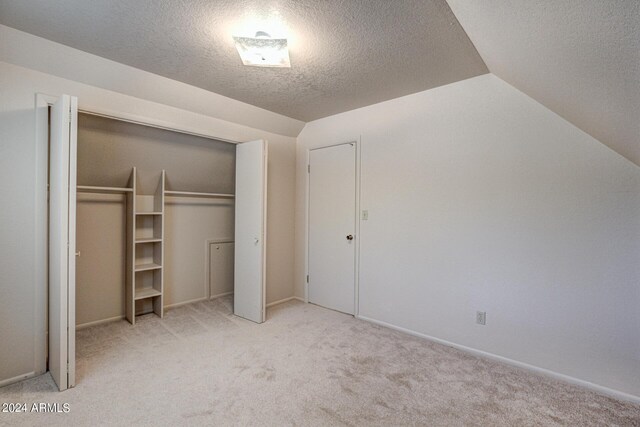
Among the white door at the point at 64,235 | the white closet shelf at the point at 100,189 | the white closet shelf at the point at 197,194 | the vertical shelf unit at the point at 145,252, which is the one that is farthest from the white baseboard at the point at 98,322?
the white closet shelf at the point at 197,194

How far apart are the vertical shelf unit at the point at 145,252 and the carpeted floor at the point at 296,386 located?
1.44 ft

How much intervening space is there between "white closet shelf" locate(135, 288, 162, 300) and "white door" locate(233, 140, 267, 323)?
2.86 ft

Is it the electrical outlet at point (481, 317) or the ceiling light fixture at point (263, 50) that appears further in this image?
the electrical outlet at point (481, 317)

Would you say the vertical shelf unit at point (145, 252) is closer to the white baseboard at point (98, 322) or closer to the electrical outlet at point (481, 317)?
the white baseboard at point (98, 322)

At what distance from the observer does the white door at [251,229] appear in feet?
10.5

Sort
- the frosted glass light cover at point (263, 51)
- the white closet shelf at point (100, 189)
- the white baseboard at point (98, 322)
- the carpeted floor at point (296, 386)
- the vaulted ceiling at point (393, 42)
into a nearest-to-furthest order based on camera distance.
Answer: the vaulted ceiling at point (393, 42) < the carpeted floor at point (296, 386) < the frosted glass light cover at point (263, 51) < the white closet shelf at point (100, 189) < the white baseboard at point (98, 322)

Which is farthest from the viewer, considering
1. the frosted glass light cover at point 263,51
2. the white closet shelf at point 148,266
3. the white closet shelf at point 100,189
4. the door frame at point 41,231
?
the white closet shelf at point 148,266

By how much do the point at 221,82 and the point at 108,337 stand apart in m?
2.61

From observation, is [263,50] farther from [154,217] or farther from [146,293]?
[146,293]

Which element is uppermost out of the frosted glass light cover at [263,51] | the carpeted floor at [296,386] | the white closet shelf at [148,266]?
the frosted glass light cover at [263,51]

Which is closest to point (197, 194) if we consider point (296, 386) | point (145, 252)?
point (145, 252)

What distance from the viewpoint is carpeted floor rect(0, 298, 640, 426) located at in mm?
1792

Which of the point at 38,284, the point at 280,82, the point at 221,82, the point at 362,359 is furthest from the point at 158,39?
the point at 362,359

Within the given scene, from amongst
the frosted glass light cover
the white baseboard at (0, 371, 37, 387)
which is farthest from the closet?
the frosted glass light cover
